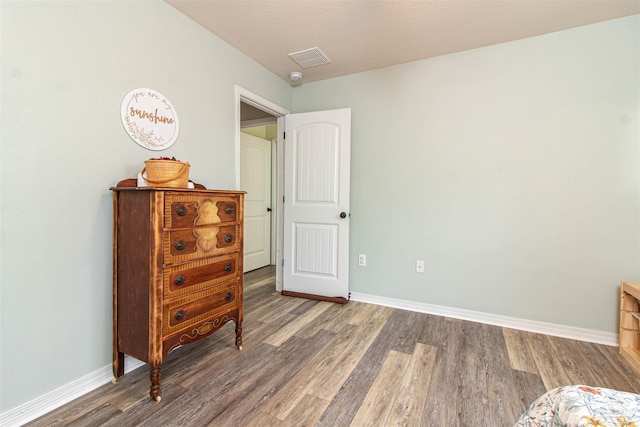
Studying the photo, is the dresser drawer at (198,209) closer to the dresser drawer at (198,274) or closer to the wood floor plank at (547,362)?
the dresser drawer at (198,274)

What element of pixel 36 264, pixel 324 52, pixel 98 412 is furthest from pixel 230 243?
pixel 324 52

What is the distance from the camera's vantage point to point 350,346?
2129 millimetres

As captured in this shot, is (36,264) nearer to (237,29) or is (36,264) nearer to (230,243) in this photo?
(230,243)

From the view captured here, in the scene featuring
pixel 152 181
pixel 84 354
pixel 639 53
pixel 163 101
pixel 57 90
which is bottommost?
pixel 84 354

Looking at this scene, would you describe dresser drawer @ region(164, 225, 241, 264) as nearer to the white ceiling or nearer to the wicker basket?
the wicker basket

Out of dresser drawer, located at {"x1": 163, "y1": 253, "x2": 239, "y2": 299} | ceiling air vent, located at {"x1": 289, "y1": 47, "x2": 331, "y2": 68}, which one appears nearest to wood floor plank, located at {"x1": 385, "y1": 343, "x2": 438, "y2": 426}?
dresser drawer, located at {"x1": 163, "y1": 253, "x2": 239, "y2": 299}

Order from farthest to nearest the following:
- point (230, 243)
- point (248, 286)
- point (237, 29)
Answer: point (248, 286) < point (237, 29) < point (230, 243)

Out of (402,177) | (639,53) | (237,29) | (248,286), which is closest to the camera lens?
(639,53)

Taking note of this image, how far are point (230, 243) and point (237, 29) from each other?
1691 mm

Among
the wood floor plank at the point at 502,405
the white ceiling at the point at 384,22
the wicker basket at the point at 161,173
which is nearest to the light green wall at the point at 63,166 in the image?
the wicker basket at the point at 161,173

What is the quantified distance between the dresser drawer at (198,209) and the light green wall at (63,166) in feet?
1.59

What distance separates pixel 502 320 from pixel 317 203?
6.61 feet

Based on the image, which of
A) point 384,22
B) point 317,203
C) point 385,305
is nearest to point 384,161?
point 317,203

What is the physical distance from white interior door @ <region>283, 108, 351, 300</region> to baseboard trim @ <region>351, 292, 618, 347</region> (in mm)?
429
